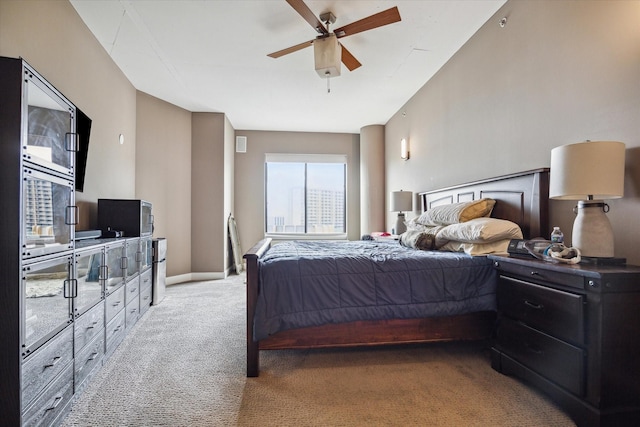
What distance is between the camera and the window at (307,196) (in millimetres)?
6070

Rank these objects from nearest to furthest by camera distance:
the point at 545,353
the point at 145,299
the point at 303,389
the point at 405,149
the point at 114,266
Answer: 1. the point at 545,353
2. the point at 303,389
3. the point at 114,266
4. the point at 145,299
5. the point at 405,149

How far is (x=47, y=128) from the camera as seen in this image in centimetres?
154

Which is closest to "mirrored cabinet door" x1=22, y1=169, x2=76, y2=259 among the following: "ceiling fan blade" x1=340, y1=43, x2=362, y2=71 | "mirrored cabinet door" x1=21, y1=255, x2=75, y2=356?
"mirrored cabinet door" x1=21, y1=255, x2=75, y2=356

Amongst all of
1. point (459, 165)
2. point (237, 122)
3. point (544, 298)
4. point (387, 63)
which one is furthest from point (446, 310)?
point (237, 122)

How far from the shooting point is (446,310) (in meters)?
2.02

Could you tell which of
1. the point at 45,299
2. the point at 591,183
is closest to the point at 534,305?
the point at 591,183

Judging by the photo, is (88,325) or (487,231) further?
(487,231)

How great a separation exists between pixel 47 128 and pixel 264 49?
7.28 ft

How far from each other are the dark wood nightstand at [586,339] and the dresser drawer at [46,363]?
8.25 feet

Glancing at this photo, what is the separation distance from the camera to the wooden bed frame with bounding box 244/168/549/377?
6.32ft

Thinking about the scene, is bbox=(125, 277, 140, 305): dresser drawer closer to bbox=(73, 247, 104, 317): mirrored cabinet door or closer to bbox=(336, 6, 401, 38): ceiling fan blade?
bbox=(73, 247, 104, 317): mirrored cabinet door

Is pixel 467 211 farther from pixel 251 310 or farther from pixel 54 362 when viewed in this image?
pixel 54 362

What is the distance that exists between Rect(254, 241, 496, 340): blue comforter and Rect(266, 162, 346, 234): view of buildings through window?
4.04 m

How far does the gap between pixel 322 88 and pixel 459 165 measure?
2.10 m
